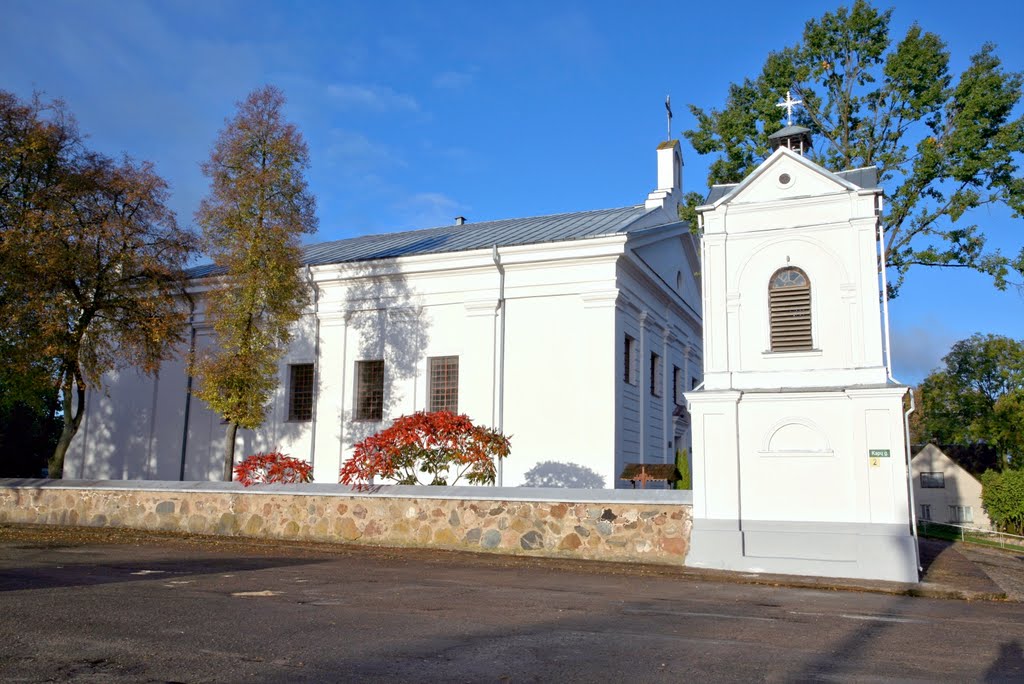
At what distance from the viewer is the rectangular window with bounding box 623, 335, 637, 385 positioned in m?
21.8

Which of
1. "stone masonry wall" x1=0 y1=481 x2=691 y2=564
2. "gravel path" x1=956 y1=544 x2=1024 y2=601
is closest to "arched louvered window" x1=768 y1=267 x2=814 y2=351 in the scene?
"stone masonry wall" x1=0 y1=481 x2=691 y2=564

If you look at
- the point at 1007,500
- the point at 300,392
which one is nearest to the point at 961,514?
the point at 1007,500

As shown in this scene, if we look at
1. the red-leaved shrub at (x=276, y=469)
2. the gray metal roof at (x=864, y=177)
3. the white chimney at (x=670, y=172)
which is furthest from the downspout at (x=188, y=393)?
the gray metal roof at (x=864, y=177)

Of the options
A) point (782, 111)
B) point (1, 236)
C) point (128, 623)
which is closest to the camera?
point (128, 623)

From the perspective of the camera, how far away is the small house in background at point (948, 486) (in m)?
51.9

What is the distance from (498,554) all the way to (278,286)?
27.6 feet

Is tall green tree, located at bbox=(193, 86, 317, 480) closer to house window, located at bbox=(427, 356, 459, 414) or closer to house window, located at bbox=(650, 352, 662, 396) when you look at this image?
house window, located at bbox=(427, 356, 459, 414)

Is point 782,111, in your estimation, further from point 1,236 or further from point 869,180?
point 1,236

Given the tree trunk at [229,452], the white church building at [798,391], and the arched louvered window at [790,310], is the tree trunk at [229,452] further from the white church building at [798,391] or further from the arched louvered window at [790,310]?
the arched louvered window at [790,310]

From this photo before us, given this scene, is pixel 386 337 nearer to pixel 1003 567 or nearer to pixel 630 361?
pixel 630 361

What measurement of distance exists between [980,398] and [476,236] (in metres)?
40.0

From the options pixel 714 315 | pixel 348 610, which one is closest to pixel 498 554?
pixel 714 315

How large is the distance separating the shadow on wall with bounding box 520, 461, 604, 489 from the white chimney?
10621mm

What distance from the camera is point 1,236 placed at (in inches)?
704
